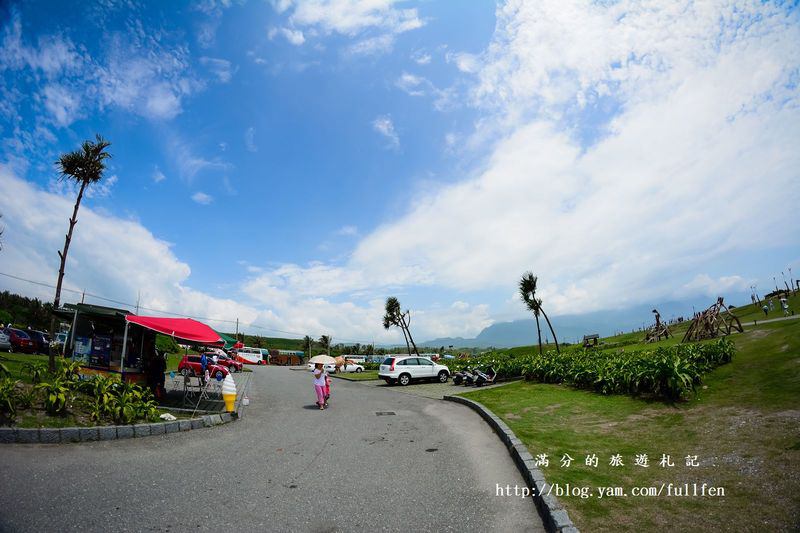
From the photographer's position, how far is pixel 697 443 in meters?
6.83

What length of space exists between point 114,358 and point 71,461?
25.7 feet

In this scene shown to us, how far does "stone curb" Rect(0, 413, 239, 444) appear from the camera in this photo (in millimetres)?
7141

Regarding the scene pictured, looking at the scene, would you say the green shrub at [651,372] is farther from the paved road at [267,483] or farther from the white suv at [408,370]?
the white suv at [408,370]

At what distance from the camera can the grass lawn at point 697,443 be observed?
4.44m

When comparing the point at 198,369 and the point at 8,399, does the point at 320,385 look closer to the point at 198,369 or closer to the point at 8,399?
the point at 8,399

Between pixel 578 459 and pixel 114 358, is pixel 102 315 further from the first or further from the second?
pixel 578 459

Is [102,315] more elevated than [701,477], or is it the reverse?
[102,315]

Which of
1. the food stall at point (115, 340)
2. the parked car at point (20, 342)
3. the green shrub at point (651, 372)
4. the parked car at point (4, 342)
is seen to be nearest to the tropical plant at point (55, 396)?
the food stall at point (115, 340)

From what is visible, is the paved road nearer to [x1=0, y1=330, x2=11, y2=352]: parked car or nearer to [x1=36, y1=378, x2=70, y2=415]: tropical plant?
[x1=36, y1=378, x2=70, y2=415]: tropical plant

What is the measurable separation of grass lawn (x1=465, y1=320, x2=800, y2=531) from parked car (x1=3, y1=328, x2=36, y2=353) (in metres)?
30.4

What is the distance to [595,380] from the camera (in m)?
13.4

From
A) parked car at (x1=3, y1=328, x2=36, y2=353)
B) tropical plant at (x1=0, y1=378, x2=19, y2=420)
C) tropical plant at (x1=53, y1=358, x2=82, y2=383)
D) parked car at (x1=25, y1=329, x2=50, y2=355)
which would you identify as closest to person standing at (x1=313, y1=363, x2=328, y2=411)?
tropical plant at (x1=53, y1=358, x2=82, y2=383)

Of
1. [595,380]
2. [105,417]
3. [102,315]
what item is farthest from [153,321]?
[595,380]

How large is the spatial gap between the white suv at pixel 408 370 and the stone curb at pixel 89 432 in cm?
1491
